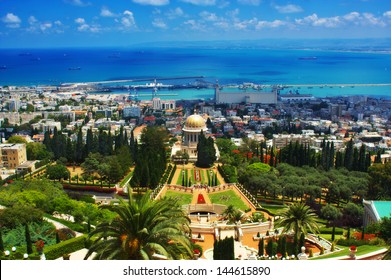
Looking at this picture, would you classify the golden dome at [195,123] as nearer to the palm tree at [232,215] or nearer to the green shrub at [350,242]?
the palm tree at [232,215]

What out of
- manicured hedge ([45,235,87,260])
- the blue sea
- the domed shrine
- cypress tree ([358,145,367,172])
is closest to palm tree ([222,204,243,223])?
manicured hedge ([45,235,87,260])

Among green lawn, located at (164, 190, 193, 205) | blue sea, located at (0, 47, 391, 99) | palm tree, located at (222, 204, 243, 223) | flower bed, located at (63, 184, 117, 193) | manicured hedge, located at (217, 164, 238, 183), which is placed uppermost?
blue sea, located at (0, 47, 391, 99)

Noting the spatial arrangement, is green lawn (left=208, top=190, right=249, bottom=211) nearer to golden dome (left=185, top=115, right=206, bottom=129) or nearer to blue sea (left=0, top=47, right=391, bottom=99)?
golden dome (left=185, top=115, right=206, bottom=129)

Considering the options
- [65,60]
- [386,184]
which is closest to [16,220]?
[386,184]

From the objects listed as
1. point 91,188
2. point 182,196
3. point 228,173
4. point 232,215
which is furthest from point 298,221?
point 91,188

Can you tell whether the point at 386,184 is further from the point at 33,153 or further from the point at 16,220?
the point at 33,153

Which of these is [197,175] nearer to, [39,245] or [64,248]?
→ [64,248]

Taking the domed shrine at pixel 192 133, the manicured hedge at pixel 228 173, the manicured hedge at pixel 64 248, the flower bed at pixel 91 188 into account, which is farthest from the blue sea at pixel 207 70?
the manicured hedge at pixel 64 248
